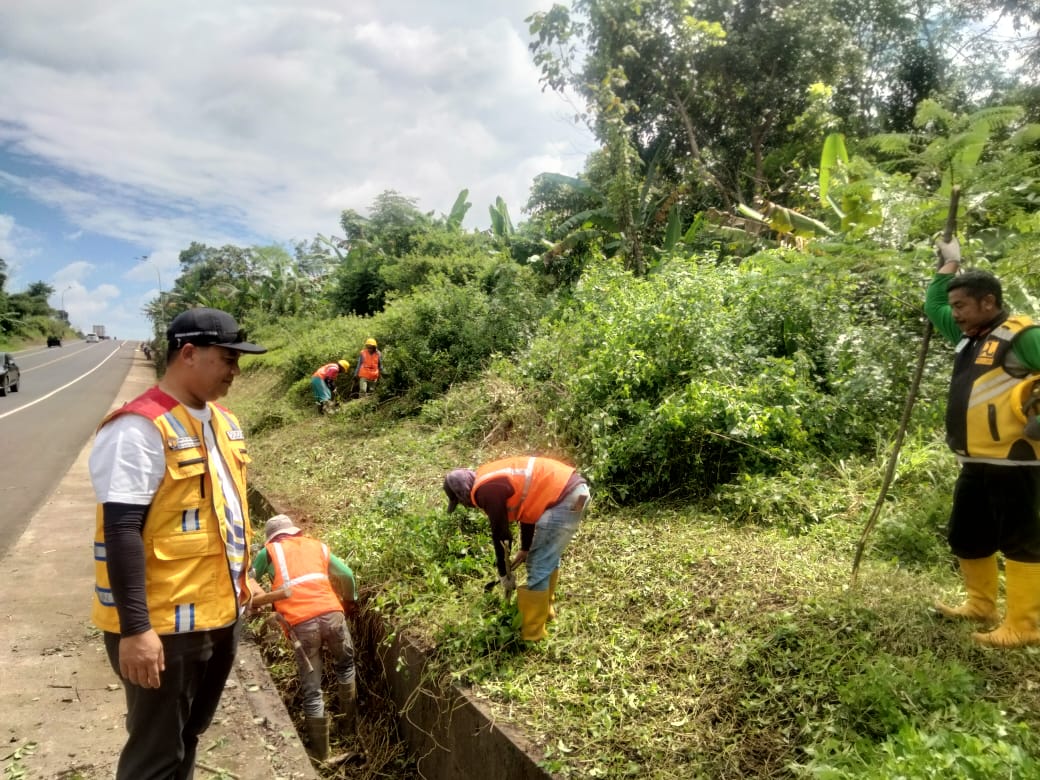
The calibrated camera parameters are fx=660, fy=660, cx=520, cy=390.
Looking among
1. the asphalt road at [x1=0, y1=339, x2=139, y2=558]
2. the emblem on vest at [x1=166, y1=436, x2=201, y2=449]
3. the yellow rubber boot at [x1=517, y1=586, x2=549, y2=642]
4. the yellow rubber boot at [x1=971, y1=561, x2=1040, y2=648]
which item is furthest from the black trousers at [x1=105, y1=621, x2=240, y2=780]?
the asphalt road at [x1=0, y1=339, x2=139, y2=558]

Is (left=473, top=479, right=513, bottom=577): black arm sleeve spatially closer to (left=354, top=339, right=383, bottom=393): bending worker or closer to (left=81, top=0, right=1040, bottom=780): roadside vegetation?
(left=81, top=0, right=1040, bottom=780): roadside vegetation

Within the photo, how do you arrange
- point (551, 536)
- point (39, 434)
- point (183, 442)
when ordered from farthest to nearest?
point (39, 434) < point (551, 536) < point (183, 442)

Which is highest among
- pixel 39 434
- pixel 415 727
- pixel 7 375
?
pixel 7 375

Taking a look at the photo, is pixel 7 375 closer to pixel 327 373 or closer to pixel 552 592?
pixel 327 373

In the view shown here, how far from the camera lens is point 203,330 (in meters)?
2.29

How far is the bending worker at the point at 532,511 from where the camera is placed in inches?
149

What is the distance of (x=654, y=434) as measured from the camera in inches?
218

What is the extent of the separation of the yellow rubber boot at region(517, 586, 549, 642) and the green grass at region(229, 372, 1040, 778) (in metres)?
0.07

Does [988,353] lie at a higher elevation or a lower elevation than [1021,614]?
higher

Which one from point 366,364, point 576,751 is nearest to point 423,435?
point 366,364

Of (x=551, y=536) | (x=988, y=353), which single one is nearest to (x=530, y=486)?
(x=551, y=536)

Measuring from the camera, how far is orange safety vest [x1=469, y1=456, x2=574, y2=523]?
3902 millimetres

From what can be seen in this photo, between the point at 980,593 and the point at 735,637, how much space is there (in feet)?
3.98

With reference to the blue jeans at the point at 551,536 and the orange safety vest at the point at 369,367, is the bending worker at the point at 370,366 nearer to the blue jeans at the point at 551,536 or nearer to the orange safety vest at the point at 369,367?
the orange safety vest at the point at 369,367
